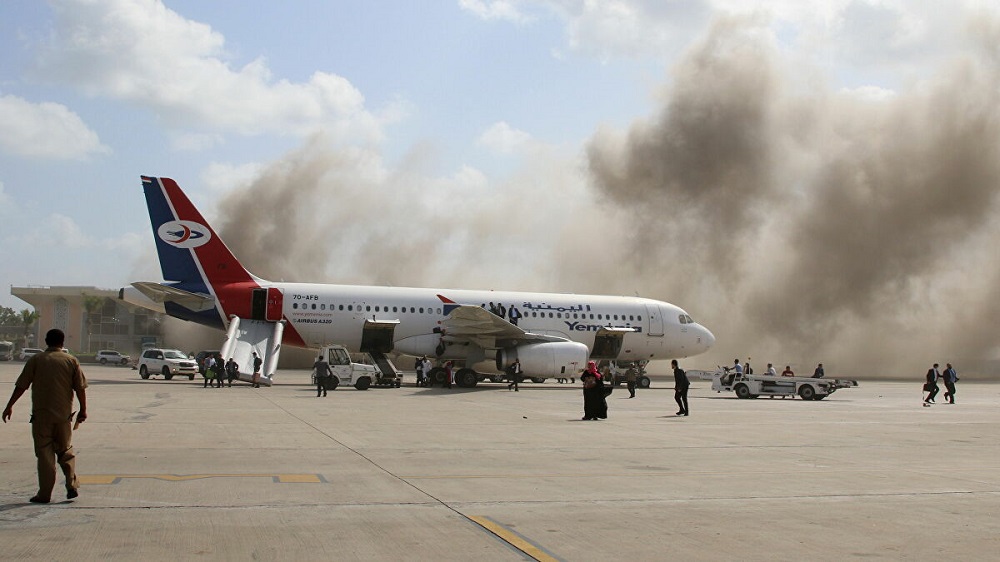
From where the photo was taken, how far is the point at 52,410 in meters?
8.27

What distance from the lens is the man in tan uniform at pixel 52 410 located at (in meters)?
8.08

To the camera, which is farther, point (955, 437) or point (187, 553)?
point (955, 437)

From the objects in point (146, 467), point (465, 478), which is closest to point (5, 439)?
point (146, 467)

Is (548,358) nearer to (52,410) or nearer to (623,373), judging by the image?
(623,373)

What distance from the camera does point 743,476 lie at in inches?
413

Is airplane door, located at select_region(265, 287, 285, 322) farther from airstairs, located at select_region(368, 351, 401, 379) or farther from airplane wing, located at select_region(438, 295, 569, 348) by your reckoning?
airplane wing, located at select_region(438, 295, 569, 348)

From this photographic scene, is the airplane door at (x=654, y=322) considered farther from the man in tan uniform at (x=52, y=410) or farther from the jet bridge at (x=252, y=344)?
the man in tan uniform at (x=52, y=410)

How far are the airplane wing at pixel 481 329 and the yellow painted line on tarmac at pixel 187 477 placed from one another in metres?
21.8

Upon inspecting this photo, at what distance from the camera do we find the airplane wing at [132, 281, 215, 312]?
32.5 meters

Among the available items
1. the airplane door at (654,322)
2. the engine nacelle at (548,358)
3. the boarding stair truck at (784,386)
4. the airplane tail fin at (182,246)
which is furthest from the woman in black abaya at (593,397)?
the airplane door at (654,322)

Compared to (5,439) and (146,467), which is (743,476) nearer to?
(146,467)

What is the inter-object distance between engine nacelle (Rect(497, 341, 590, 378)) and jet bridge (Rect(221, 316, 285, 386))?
312 inches

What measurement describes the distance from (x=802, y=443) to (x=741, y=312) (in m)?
48.1

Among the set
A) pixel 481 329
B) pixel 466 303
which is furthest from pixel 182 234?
pixel 481 329
